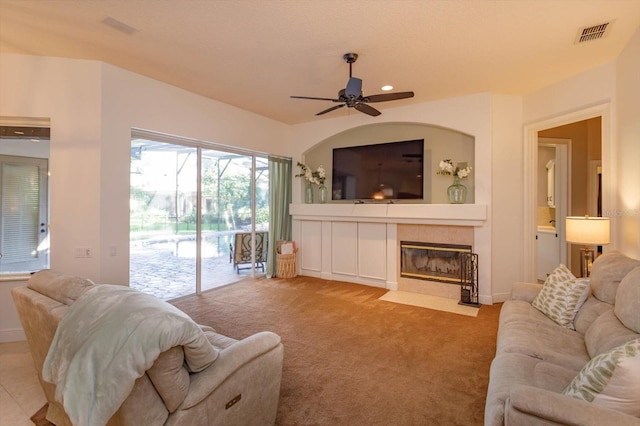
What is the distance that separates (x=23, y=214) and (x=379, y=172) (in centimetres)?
479

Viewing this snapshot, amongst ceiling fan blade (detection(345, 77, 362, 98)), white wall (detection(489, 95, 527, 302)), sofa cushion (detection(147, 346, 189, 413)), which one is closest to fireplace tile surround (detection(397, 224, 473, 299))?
white wall (detection(489, 95, 527, 302))

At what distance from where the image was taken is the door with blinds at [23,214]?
11.6ft

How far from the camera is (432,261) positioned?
16.2 feet

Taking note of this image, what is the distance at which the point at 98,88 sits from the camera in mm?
3510

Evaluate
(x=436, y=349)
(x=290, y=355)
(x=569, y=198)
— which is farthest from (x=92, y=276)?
(x=569, y=198)

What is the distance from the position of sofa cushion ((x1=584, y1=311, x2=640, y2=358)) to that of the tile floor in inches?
144

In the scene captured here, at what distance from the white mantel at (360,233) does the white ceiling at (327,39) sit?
1.79 m

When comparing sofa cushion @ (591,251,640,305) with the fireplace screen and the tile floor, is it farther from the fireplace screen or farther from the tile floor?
the tile floor

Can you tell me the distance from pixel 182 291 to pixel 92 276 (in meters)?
1.39

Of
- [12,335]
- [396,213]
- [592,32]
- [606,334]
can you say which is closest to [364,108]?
[396,213]

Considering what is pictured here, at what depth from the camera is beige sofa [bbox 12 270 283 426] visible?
4.47 feet

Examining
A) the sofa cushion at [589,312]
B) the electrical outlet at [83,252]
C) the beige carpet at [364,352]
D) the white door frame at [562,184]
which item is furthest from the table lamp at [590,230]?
the electrical outlet at [83,252]

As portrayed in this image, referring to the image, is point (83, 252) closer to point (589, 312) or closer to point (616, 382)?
point (616, 382)

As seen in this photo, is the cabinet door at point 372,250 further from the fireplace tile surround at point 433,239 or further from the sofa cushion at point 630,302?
the sofa cushion at point 630,302
